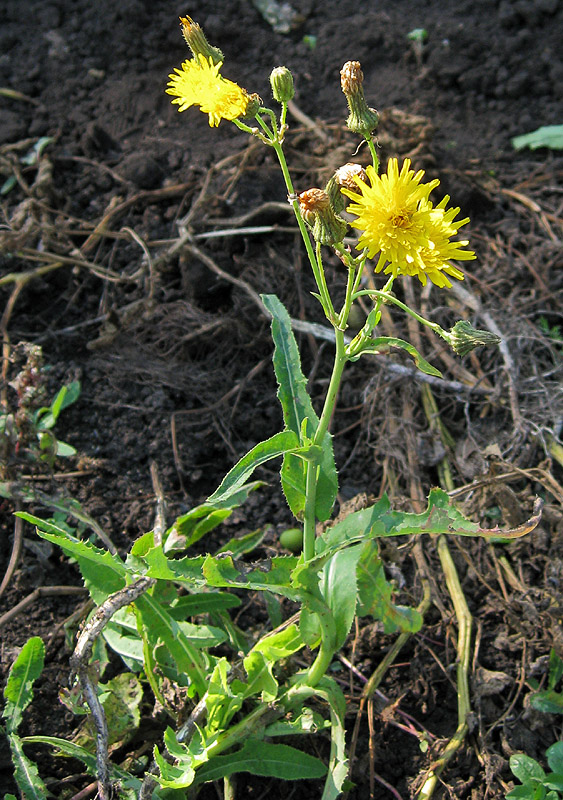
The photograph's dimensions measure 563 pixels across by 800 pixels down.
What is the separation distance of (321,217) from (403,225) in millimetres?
201

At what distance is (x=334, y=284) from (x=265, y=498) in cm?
A: 115

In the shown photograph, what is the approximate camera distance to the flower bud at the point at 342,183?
1792 millimetres

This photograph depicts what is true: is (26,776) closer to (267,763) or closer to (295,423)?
(267,763)

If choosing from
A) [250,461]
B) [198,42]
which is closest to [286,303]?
[198,42]

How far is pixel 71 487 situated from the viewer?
2.93m

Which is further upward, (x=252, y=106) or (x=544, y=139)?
(x=544, y=139)

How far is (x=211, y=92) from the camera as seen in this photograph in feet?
6.23

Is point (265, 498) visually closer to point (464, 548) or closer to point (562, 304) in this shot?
point (464, 548)

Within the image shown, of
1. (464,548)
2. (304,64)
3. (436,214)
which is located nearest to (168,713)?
(464,548)

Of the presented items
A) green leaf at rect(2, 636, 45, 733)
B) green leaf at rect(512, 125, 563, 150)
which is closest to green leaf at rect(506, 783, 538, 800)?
green leaf at rect(2, 636, 45, 733)

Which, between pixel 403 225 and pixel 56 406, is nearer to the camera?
pixel 403 225

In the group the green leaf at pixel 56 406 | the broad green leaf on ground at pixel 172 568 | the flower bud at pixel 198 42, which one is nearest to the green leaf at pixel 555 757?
the broad green leaf on ground at pixel 172 568

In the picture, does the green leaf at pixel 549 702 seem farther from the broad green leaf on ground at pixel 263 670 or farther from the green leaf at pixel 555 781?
the broad green leaf on ground at pixel 263 670

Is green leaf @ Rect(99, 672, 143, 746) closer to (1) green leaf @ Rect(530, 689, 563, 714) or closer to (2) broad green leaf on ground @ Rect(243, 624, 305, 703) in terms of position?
(2) broad green leaf on ground @ Rect(243, 624, 305, 703)
